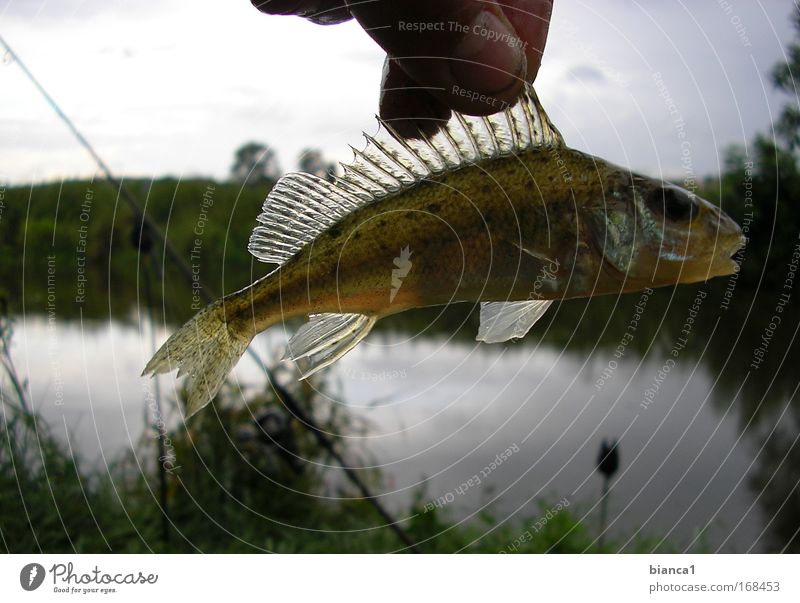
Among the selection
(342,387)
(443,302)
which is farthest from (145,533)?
(443,302)

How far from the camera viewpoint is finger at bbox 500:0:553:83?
74 centimetres

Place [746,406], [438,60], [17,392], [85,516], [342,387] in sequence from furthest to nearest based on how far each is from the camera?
[746,406] < [342,387] < [85,516] < [17,392] < [438,60]

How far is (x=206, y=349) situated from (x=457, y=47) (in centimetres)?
38

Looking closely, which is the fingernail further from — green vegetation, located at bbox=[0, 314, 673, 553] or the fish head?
green vegetation, located at bbox=[0, 314, 673, 553]

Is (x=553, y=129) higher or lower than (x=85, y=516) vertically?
higher

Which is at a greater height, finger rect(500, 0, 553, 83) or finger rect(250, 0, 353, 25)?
finger rect(250, 0, 353, 25)

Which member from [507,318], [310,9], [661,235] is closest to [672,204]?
[661,235]

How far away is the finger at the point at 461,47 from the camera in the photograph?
674 millimetres

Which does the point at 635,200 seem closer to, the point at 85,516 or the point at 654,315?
the point at 85,516

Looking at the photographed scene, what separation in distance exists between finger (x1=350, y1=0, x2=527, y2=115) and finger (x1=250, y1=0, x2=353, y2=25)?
16cm

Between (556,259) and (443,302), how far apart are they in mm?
101

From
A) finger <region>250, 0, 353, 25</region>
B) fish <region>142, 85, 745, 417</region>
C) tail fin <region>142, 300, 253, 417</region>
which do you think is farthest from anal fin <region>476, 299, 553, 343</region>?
finger <region>250, 0, 353, 25</region>

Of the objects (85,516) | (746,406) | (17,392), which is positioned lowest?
(746,406)

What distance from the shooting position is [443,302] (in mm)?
596
